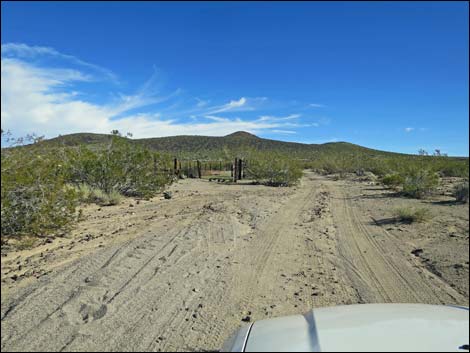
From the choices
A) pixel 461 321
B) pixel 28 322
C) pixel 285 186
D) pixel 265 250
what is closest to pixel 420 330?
pixel 461 321

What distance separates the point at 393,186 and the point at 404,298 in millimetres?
14480

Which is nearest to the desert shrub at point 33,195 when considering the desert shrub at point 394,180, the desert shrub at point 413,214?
the desert shrub at point 413,214

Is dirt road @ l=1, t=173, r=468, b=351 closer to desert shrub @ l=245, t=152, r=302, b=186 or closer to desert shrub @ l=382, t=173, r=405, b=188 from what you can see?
desert shrub @ l=382, t=173, r=405, b=188

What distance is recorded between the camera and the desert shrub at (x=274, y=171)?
90.3 feet

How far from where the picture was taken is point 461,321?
2.22 metres

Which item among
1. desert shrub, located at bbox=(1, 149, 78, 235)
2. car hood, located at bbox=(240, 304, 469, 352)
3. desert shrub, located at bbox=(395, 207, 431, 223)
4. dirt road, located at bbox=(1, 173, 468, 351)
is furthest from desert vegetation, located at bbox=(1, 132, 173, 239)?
desert shrub, located at bbox=(395, 207, 431, 223)

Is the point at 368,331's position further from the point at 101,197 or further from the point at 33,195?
the point at 101,197

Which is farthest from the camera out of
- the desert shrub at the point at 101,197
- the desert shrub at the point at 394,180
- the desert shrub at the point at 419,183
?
the desert shrub at the point at 394,180

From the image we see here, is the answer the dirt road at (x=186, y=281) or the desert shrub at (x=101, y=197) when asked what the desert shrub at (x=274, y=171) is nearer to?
the desert shrub at (x=101, y=197)

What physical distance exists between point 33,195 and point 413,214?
27.1 feet

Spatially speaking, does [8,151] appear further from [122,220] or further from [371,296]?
[122,220]

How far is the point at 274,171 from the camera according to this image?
28.2 m

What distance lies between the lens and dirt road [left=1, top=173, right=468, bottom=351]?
4113 mm

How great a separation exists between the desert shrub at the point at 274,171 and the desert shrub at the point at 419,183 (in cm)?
1376
